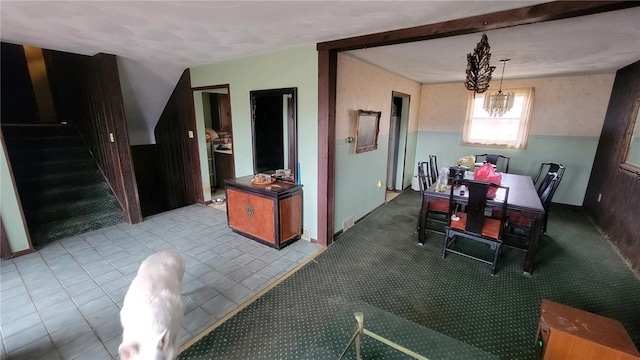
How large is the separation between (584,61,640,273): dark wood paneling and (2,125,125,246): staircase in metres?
6.42

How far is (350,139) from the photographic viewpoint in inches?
132

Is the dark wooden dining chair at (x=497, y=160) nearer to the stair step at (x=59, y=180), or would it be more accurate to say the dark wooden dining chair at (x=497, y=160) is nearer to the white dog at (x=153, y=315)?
the white dog at (x=153, y=315)

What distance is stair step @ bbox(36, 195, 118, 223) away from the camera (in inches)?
134

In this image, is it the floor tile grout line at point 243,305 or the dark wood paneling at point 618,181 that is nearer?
the floor tile grout line at point 243,305

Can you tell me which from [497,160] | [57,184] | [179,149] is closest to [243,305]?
[179,149]

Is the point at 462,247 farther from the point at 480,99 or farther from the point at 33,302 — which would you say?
the point at 33,302

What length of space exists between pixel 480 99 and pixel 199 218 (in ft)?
18.2

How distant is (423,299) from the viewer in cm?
223

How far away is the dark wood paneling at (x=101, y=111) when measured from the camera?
11.0 feet

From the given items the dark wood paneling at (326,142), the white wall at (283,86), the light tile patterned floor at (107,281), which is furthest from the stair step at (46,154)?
the dark wood paneling at (326,142)

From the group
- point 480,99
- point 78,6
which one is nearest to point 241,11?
point 78,6

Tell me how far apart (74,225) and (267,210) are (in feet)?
8.85

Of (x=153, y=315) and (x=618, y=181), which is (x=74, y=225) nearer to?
(x=153, y=315)

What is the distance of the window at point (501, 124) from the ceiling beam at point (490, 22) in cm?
317
